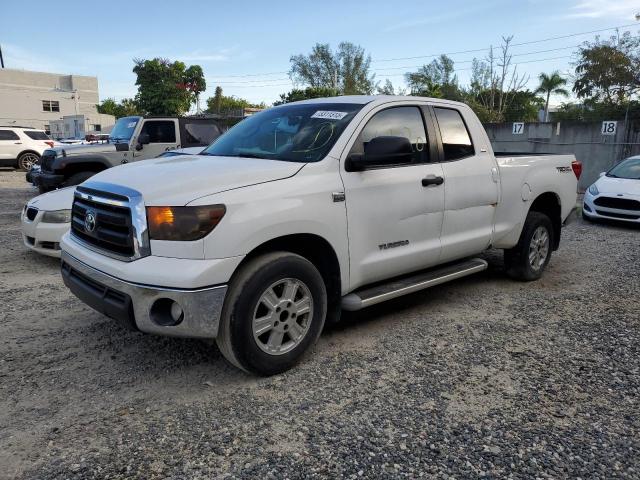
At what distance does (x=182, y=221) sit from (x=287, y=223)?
66 cm

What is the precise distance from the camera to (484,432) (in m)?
2.86

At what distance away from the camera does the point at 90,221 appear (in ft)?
11.4

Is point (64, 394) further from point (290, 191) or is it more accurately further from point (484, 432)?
point (484, 432)

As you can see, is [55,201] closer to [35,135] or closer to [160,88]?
[35,135]

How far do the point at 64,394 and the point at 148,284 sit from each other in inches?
37.2

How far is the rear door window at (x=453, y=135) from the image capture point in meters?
4.61

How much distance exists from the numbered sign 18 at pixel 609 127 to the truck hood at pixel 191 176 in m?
16.2

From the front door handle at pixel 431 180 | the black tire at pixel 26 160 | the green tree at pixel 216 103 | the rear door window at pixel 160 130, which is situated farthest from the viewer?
the green tree at pixel 216 103

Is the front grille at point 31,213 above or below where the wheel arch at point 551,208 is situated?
below

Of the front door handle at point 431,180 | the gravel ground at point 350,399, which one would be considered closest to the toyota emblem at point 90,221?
the gravel ground at point 350,399

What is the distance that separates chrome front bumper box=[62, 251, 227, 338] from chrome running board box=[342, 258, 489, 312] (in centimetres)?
110

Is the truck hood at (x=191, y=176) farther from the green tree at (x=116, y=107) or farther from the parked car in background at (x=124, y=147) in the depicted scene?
the green tree at (x=116, y=107)

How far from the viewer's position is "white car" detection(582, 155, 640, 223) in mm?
9781

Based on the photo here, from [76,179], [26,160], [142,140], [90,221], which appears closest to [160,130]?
[142,140]
